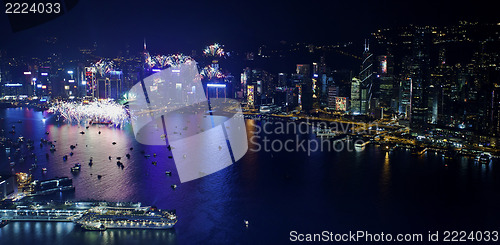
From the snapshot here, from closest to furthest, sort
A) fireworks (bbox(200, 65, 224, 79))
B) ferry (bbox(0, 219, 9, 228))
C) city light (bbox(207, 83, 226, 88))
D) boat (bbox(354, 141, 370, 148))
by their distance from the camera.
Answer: ferry (bbox(0, 219, 9, 228)) → boat (bbox(354, 141, 370, 148)) → city light (bbox(207, 83, 226, 88)) → fireworks (bbox(200, 65, 224, 79))

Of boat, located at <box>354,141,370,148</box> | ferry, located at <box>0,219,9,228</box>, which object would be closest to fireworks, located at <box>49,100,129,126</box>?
boat, located at <box>354,141,370,148</box>

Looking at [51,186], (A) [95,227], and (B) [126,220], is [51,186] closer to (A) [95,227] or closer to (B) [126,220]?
(A) [95,227]

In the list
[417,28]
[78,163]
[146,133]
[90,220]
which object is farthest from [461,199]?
[417,28]

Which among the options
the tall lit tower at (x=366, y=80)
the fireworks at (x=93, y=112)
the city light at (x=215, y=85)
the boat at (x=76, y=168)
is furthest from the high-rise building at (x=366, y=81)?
the boat at (x=76, y=168)

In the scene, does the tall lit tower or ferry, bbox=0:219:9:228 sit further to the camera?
the tall lit tower

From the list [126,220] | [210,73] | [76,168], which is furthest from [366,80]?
[126,220]

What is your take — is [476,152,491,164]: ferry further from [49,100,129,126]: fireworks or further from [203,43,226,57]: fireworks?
[203,43,226,57]: fireworks

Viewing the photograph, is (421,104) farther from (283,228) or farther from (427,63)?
(283,228)
